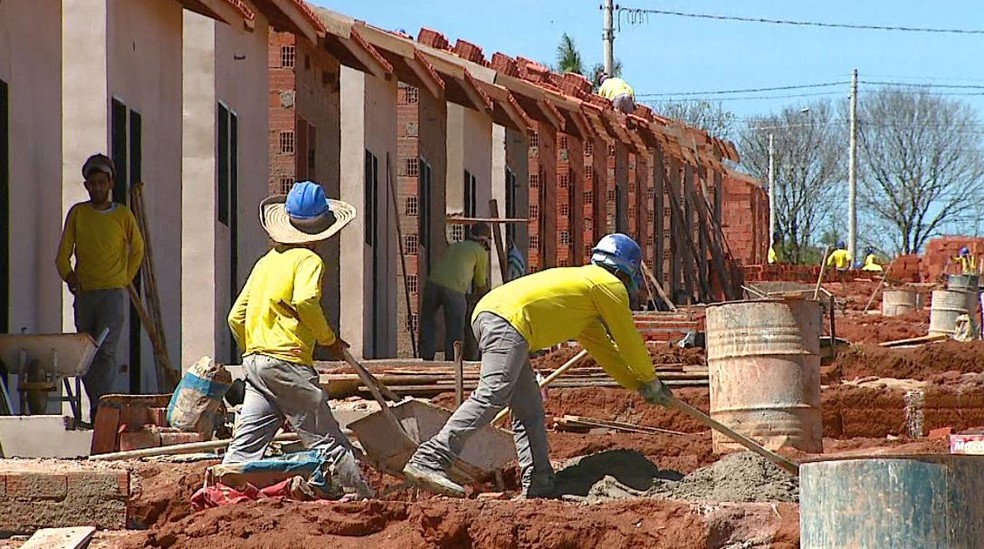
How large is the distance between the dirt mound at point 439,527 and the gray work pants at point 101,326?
16.9 ft

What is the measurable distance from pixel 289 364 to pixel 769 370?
3.87m

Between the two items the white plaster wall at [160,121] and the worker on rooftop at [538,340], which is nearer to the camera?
the worker on rooftop at [538,340]

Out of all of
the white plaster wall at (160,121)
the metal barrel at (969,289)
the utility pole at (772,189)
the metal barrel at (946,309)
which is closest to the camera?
the white plaster wall at (160,121)

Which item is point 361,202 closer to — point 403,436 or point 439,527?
point 403,436

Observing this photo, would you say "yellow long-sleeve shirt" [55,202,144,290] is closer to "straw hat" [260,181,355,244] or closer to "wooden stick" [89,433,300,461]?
"wooden stick" [89,433,300,461]

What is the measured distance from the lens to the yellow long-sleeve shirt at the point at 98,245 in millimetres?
13766

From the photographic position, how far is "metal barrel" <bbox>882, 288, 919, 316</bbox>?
3616 cm

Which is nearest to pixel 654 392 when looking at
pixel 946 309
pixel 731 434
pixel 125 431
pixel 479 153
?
pixel 731 434

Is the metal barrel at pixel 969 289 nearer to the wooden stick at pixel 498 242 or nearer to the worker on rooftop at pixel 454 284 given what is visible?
the wooden stick at pixel 498 242

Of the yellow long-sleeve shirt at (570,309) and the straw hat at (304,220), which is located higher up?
the straw hat at (304,220)

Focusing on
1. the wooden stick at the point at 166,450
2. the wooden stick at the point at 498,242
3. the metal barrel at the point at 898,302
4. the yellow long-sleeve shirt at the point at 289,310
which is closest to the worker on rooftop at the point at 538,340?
the yellow long-sleeve shirt at the point at 289,310

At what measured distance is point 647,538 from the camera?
27.3 feet

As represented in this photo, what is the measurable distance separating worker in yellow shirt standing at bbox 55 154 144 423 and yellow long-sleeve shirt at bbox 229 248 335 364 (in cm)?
384

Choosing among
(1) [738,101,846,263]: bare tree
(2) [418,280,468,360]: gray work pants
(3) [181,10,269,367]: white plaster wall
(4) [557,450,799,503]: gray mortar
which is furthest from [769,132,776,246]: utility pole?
(4) [557,450,799,503]: gray mortar
